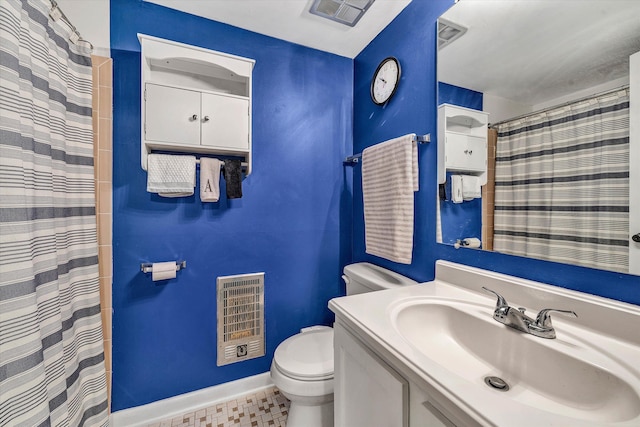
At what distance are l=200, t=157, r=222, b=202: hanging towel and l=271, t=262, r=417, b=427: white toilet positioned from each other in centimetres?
91

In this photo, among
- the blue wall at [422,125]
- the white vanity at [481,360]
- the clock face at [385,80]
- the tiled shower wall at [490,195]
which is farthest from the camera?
the clock face at [385,80]

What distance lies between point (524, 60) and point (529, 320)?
874 millimetres

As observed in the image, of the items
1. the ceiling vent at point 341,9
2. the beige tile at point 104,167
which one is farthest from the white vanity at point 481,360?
the ceiling vent at point 341,9

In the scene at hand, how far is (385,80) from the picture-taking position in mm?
1509

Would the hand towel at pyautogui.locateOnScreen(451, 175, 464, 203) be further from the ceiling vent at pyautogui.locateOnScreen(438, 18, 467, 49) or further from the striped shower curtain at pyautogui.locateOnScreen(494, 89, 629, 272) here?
the ceiling vent at pyautogui.locateOnScreen(438, 18, 467, 49)

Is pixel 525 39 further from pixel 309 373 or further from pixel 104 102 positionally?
pixel 104 102

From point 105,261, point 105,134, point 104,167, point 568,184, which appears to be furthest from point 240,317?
point 568,184

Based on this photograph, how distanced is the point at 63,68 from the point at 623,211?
79.6 inches

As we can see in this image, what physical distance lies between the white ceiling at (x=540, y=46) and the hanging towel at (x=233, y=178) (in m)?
1.17

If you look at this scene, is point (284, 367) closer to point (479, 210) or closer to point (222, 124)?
point (479, 210)

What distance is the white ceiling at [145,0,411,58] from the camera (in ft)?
4.39

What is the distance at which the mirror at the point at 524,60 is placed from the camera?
2.26 ft

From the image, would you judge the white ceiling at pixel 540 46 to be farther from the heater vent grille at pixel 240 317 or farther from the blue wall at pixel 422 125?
the heater vent grille at pixel 240 317

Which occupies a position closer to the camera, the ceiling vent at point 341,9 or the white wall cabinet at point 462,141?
the white wall cabinet at point 462,141
